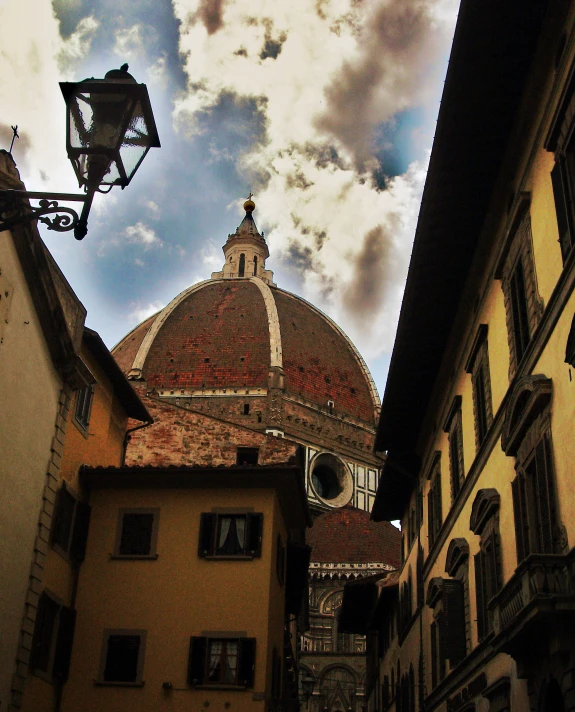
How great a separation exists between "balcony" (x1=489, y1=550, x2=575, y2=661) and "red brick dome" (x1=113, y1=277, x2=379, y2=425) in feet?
195

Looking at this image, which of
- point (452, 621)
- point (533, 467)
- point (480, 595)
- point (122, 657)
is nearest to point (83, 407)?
point (122, 657)

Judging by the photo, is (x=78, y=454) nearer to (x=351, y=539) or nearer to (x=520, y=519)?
(x=520, y=519)

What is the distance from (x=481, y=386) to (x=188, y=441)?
18.4m

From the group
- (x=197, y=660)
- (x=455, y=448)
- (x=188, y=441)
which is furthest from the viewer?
(x=188, y=441)

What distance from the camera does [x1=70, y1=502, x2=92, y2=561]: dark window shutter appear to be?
57.4 ft

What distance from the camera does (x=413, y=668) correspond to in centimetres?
1956

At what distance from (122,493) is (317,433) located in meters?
49.6

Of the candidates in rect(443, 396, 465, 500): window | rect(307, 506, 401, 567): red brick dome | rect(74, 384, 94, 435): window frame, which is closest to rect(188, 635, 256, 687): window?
rect(74, 384, 94, 435): window frame

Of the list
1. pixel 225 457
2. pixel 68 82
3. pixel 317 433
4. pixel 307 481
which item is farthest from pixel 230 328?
pixel 68 82

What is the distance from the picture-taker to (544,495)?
8.89m

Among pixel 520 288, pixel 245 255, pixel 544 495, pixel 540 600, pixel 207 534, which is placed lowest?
pixel 540 600

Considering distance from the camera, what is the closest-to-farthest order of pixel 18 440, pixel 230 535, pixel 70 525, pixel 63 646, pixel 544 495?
1. pixel 544 495
2. pixel 18 440
3. pixel 63 646
4. pixel 70 525
5. pixel 230 535

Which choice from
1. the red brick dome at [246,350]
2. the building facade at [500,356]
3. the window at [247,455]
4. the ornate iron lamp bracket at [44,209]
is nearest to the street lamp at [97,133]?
the ornate iron lamp bracket at [44,209]

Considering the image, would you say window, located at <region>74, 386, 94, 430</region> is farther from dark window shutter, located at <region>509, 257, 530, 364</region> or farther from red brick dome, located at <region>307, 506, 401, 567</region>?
red brick dome, located at <region>307, 506, 401, 567</region>
